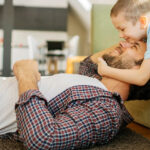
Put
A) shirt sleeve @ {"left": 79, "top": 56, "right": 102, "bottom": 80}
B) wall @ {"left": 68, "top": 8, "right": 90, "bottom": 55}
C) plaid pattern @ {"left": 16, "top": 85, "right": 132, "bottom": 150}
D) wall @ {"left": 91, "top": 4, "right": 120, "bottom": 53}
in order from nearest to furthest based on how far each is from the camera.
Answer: plaid pattern @ {"left": 16, "top": 85, "right": 132, "bottom": 150}, shirt sleeve @ {"left": 79, "top": 56, "right": 102, "bottom": 80}, wall @ {"left": 91, "top": 4, "right": 120, "bottom": 53}, wall @ {"left": 68, "top": 8, "right": 90, "bottom": 55}

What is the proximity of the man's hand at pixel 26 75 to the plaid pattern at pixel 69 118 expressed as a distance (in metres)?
0.08

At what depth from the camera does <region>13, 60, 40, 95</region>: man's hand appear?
44.5 inches

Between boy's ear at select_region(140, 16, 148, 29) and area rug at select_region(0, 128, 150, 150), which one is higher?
boy's ear at select_region(140, 16, 148, 29)

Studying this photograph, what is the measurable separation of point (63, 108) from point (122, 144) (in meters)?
0.34

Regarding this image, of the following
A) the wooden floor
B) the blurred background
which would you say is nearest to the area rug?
the wooden floor

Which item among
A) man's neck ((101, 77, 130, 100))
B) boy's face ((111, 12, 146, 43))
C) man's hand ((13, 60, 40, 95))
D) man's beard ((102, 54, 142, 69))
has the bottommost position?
man's neck ((101, 77, 130, 100))

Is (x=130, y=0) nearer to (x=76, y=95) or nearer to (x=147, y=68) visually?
(x=147, y=68)

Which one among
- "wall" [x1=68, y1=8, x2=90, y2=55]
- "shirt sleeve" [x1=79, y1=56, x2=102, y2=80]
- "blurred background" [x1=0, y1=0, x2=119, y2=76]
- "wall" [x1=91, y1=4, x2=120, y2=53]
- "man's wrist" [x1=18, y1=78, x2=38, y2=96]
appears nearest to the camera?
"man's wrist" [x1=18, y1=78, x2=38, y2=96]

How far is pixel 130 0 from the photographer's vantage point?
1.35 meters

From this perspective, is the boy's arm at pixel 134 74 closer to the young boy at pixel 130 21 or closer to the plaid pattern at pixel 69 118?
the young boy at pixel 130 21

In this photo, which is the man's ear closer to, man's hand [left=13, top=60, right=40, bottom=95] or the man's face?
the man's face

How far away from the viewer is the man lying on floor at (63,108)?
0.99 meters

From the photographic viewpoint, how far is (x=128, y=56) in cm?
132

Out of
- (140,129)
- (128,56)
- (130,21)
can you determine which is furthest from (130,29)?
(140,129)
